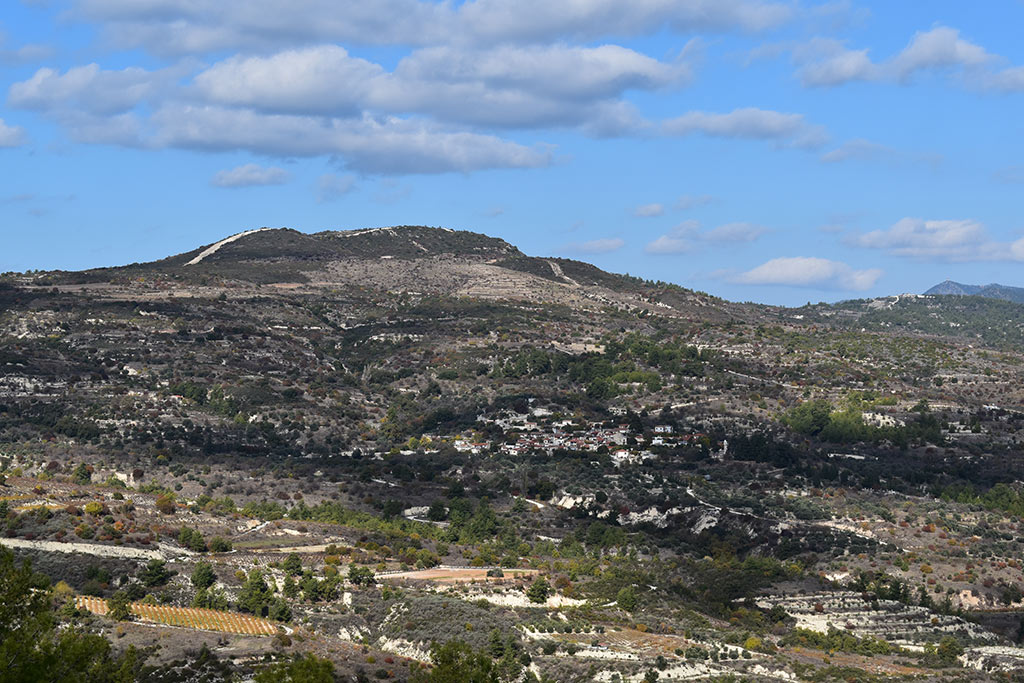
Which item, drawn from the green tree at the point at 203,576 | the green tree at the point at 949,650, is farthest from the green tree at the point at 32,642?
the green tree at the point at 949,650

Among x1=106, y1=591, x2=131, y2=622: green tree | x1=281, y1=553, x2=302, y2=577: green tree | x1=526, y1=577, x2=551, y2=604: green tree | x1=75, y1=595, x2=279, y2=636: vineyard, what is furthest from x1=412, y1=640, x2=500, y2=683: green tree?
x1=281, y1=553, x2=302, y2=577: green tree

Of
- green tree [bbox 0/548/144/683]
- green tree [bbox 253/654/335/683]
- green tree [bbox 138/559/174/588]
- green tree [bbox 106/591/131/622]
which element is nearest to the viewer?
green tree [bbox 0/548/144/683]

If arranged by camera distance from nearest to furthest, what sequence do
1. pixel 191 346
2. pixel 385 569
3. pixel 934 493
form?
pixel 385 569 < pixel 934 493 < pixel 191 346

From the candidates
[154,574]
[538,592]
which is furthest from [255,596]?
[538,592]

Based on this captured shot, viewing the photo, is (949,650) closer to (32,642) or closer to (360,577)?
(360,577)

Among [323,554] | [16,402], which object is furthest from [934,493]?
[16,402]

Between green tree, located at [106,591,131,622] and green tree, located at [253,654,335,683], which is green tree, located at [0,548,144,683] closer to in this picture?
Answer: green tree, located at [253,654,335,683]

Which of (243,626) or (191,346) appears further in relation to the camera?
(191,346)

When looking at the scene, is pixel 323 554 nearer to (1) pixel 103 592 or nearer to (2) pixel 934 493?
(1) pixel 103 592
